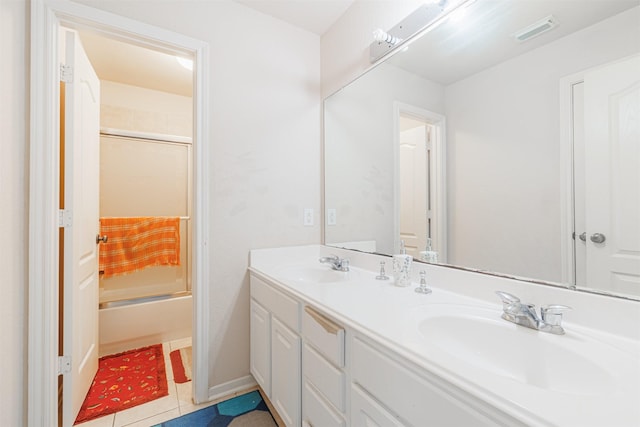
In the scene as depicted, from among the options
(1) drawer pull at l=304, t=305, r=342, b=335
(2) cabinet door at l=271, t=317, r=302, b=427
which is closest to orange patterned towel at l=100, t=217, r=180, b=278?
(2) cabinet door at l=271, t=317, r=302, b=427

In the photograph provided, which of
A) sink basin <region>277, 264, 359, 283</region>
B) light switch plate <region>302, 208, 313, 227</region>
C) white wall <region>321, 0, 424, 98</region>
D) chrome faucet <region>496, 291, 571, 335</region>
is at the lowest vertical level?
sink basin <region>277, 264, 359, 283</region>

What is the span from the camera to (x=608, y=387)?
0.59m

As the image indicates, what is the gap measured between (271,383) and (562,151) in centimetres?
157

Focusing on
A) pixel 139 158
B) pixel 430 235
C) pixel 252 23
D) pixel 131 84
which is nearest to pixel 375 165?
pixel 430 235

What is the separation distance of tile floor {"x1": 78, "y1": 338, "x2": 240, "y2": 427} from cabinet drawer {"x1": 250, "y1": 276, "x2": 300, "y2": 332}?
694 mm

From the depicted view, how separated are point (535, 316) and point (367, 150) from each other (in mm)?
Answer: 1201

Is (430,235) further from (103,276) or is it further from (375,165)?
(103,276)

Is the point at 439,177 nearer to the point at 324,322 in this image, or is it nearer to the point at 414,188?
the point at 414,188

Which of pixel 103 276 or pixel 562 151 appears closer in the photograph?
pixel 562 151

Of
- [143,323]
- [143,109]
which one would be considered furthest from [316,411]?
[143,109]

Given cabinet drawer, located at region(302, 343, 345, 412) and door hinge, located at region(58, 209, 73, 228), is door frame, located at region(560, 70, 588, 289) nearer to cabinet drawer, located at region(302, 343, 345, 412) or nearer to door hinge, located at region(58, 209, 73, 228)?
cabinet drawer, located at region(302, 343, 345, 412)

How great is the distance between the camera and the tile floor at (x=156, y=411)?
1.45 metres

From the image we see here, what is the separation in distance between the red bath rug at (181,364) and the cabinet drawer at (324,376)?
3.90 feet

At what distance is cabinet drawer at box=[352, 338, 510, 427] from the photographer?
0.55 metres
